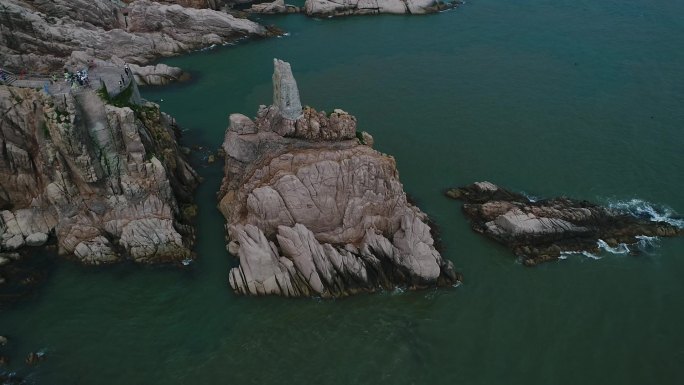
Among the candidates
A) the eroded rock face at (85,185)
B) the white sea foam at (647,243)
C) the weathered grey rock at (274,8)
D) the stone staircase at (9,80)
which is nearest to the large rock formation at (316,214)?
the eroded rock face at (85,185)

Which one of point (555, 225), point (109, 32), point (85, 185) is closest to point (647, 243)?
point (555, 225)

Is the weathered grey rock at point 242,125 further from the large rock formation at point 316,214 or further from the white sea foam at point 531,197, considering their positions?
the white sea foam at point 531,197

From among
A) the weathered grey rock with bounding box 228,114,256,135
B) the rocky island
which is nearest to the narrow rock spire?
the weathered grey rock with bounding box 228,114,256,135

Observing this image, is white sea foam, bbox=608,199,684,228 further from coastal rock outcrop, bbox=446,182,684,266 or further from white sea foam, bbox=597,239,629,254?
white sea foam, bbox=597,239,629,254

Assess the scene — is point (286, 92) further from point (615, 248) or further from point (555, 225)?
point (615, 248)

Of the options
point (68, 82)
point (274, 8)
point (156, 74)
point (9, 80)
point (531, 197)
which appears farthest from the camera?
point (274, 8)
